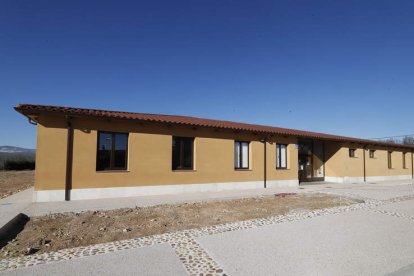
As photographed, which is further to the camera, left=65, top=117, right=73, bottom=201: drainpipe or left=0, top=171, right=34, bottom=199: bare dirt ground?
left=0, top=171, right=34, bottom=199: bare dirt ground

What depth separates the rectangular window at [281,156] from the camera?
16003 mm

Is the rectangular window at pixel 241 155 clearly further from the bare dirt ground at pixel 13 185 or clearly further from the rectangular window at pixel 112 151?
the bare dirt ground at pixel 13 185

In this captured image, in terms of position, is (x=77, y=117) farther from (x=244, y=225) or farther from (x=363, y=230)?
(x=363, y=230)

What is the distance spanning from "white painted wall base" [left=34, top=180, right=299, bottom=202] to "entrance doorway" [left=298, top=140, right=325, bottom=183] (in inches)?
193

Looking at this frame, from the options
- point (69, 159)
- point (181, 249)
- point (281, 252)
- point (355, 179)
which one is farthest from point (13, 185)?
point (355, 179)

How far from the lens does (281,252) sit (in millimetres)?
4742

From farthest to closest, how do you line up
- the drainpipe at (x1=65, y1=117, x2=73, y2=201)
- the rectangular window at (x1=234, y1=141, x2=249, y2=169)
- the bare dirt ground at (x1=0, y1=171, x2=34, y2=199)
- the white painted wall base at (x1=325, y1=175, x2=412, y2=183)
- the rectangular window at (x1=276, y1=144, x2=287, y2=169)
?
1. the white painted wall base at (x1=325, y1=175, x2=412, y2=183)
2. the rectangular window at (x1=276, y1=144, x2=287, y2=169)
3. the rectangular window at (x1=234, y1=141, x2=249, y2=169)
4. the bare dirt ground at (x1=0, y1=171, x2=34, y2=199)
5. the drainpipe at (x1=65, y1=117, x2=73, y2=201)

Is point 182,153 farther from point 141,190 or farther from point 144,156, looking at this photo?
point 141,190

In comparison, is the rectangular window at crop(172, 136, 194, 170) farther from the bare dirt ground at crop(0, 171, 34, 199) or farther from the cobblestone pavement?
the bare dirt ground at crop(0, 171, 34, 199)

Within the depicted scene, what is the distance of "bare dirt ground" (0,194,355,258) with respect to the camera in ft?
17.8

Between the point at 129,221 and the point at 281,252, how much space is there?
416 cm

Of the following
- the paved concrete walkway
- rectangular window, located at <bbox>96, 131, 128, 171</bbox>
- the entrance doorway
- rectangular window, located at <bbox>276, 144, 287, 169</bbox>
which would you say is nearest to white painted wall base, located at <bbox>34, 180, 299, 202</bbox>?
rectangular window, located at <bbox>96, 131, 128, 171</bbox>

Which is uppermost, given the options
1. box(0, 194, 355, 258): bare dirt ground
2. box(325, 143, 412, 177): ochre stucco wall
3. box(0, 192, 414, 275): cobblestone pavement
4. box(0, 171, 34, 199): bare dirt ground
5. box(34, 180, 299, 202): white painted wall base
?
box(325, 143, 412, 177): ochre stucco wall

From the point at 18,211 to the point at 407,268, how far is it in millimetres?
9423
